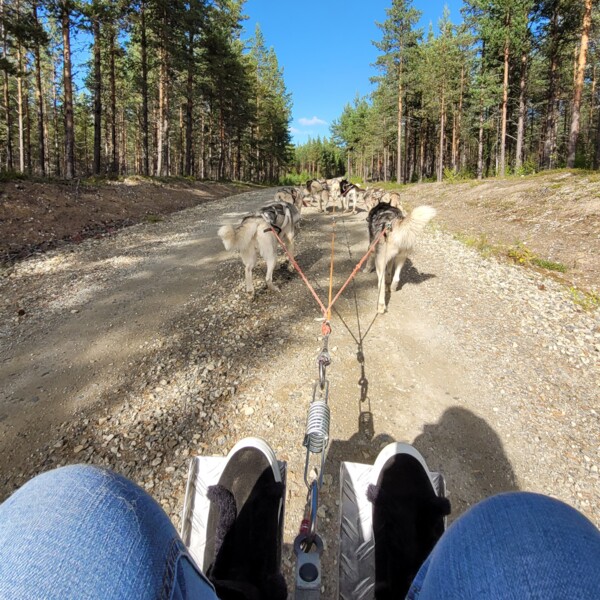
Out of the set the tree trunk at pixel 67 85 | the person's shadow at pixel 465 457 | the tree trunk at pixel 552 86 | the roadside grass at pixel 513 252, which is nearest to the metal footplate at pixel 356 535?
the person's shadow at pixel 465 457

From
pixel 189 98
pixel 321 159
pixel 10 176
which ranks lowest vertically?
pixel 10 176

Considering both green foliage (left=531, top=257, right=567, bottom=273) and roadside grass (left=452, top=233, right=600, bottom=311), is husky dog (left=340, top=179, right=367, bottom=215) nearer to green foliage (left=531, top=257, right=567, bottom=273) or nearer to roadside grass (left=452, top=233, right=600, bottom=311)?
roadside grass (left=452, top=233, right=600, bottom=311)

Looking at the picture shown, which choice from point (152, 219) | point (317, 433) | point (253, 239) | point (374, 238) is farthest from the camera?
point (152, 219)

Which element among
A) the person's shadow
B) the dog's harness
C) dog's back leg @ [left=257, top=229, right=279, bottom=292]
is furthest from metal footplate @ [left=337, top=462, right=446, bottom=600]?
the dog's harness

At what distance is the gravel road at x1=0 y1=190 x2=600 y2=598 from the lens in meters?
2.70

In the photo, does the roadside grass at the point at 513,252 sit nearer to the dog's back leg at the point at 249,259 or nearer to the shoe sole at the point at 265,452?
the dog's back leg at the point at 249,259

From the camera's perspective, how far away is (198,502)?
2088 millimetres

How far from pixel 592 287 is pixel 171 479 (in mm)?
7070

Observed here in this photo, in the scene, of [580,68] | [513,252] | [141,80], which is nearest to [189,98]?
[141,80]

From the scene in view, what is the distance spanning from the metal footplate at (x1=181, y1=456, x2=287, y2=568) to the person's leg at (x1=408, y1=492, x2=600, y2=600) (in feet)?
3.97

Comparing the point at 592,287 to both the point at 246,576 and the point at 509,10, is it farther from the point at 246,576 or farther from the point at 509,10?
the point at 509,10

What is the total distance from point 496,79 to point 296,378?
92.4ft

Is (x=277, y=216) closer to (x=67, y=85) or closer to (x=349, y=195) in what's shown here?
(x=349, y=195)

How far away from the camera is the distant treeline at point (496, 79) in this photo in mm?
20812
